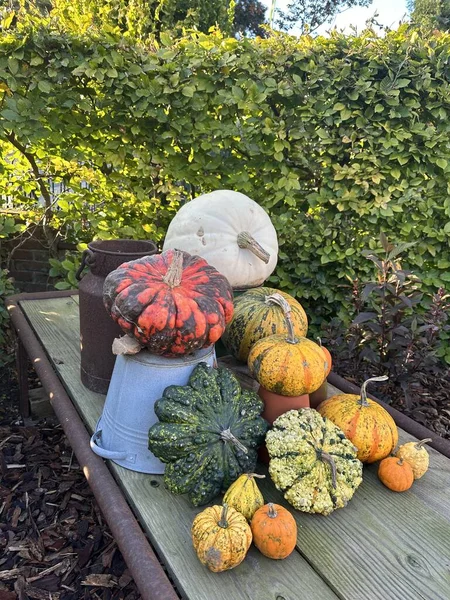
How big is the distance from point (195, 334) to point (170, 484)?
1.25 ft

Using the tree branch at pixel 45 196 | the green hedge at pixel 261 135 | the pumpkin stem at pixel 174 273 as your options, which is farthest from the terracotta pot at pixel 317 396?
the tree branch at pixel 45 196

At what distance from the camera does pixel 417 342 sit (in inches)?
93.5

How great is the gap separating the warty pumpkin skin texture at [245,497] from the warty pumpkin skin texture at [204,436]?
65mm

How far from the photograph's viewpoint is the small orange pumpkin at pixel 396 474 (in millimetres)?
1257

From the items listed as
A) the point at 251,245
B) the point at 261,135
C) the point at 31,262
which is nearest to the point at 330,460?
the point at 251,245

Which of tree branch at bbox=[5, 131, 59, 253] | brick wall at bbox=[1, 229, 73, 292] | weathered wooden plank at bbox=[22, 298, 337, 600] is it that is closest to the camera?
weathered wooden plank at bbox=[22, 298, 337, 600]

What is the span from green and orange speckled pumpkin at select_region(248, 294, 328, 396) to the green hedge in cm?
195

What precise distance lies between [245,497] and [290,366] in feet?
1.24

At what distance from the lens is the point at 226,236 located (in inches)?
76.0

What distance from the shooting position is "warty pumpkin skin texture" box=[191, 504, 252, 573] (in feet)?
3.14

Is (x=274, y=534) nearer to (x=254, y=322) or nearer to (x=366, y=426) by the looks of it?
(x=366, y=426)

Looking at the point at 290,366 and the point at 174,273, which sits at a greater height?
the point at 174,273

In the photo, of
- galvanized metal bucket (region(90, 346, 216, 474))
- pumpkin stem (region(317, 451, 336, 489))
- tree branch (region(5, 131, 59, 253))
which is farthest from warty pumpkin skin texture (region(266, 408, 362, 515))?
tree branch (region(5, 131, 59, 253))

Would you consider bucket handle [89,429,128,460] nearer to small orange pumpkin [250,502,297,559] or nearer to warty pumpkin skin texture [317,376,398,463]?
small orange pumpkin [250,502,297,559]
